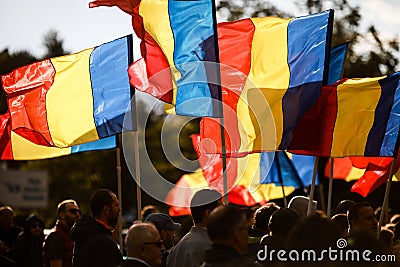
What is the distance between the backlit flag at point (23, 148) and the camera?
1434 cm

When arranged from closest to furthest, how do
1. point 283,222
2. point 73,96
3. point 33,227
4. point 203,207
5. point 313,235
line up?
point 313,235 < point 283,222 < point 203,207 < point 73,96 < point 33,227

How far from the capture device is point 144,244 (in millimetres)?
7465

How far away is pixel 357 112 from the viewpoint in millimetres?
12688

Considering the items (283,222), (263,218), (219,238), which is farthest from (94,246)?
(219,238)

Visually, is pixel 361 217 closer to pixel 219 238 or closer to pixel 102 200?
pixel 102 200

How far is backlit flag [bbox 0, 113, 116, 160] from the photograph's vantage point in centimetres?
→ 1434

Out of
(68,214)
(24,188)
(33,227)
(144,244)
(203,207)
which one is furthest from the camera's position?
(24,188)

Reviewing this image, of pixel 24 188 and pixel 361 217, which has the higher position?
pixel 361 217

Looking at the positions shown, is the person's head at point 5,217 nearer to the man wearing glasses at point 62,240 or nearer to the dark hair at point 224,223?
the man wearing glasses at point 62,240

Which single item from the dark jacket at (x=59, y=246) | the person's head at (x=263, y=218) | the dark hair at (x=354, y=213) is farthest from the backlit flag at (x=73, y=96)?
the dark hair at (x=354, y=213)

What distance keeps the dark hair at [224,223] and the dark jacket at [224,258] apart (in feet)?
0.25

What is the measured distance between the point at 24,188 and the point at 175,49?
476 inches

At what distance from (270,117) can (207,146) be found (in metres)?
0.98

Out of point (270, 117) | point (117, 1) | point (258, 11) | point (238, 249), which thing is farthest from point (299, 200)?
point (258, 11)
